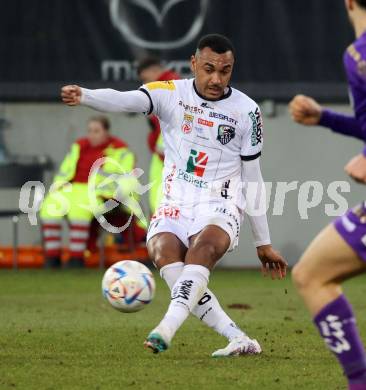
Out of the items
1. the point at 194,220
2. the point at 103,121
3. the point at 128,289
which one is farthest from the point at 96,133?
the point at 128,289

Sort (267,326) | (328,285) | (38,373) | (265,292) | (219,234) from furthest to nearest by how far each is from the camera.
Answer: (265,292)
(267,326)
(219,234)
(38,373)
(328,285)

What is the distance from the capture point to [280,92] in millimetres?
17938

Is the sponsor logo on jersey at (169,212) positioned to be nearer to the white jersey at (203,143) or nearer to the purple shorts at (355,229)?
the white jersey at (203,143)

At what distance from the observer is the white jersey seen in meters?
8.56

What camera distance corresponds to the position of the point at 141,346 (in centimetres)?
897

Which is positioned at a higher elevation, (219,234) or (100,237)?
(219,234)

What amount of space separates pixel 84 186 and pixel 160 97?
8.87 meters

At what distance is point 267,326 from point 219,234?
2.43 m

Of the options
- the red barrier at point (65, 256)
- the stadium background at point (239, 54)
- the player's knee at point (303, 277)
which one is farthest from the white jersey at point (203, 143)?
the stadium background at point (239, 54)

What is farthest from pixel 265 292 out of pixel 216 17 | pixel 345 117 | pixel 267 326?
pixel 345 117

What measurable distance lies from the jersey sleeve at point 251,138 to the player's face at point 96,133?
8.35 meters

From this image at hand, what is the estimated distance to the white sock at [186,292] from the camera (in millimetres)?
7699

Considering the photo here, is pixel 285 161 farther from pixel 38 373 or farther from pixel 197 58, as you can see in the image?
pixel 38 373

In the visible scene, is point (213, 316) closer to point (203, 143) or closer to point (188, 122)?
point (203, 143)
